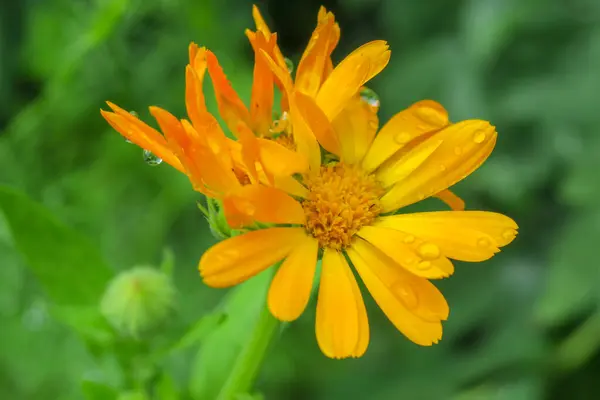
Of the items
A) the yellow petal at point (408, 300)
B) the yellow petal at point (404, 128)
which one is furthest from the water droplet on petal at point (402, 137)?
the yellow petal at point (408, 300)

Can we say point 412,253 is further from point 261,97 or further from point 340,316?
point 261,97

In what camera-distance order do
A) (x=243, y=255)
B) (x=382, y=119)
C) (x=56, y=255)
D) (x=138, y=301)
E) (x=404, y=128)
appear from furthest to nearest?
(x=382, y=119)
(x=56, y=255)
(x=138, y=301)
(x=404, y=128)
(x=243, y=255)

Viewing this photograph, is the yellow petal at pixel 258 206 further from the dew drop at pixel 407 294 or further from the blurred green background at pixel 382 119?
the blurred green background at pixel 382 119

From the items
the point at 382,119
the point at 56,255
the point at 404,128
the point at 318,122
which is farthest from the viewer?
the point at 382,119

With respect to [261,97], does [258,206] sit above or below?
below

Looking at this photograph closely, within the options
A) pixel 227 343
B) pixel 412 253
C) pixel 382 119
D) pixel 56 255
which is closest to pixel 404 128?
pixel 412 253

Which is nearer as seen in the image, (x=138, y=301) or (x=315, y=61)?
(x=315, y=61)

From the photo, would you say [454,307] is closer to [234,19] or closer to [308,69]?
[234,19]

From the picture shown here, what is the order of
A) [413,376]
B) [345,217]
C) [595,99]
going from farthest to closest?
1. [413,376]
2. [595,99]
3. [345,217]

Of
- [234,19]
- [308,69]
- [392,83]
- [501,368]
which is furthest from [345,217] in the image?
[234,19]
